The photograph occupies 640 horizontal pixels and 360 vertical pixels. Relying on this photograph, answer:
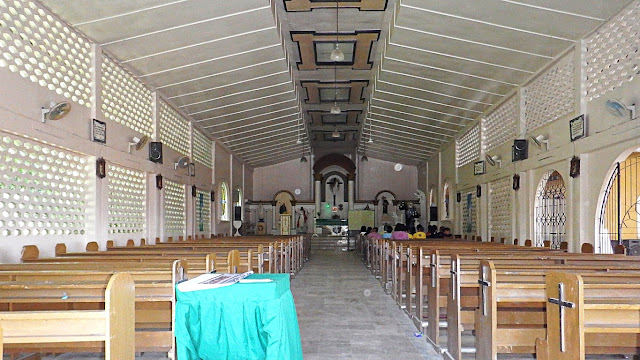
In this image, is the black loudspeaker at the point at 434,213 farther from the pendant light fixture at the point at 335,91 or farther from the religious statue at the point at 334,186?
the religious statue at the point at 334,186

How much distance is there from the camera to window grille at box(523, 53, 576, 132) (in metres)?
7.97

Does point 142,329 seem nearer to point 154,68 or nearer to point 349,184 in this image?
point 154,68

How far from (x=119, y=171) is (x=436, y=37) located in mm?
5481

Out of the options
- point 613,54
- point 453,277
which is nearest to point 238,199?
point 613,54

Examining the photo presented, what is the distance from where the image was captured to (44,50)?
6297 mm

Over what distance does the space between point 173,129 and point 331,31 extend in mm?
4152

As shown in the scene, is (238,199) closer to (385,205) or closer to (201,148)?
(201,148)

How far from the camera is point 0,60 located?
5453mm

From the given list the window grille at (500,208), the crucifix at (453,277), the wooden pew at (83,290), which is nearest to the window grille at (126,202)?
the wooden pew at (83,290)

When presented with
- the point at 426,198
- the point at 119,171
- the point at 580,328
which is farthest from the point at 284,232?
the point at 580,328

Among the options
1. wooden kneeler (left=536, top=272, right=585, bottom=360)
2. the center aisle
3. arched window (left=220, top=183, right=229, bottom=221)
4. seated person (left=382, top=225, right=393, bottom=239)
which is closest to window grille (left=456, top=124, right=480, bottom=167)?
seated person (left=382, top=225, right=393, bottom=239)

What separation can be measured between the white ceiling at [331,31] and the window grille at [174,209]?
1776 mm

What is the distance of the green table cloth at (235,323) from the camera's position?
312 cm

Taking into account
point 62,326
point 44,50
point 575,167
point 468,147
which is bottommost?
point 62,326
